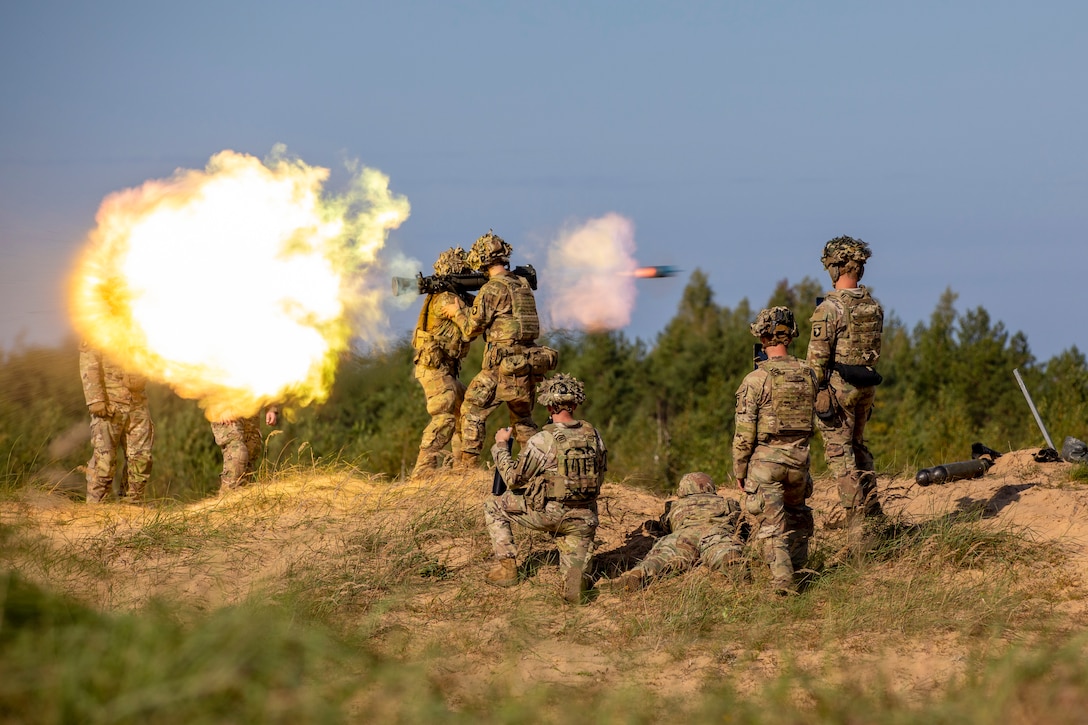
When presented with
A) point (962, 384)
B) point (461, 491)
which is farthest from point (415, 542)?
point (962, 384)

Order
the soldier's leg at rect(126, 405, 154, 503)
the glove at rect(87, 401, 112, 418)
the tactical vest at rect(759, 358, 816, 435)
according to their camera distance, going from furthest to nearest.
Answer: the soldier's leg at rect(126, 405, 154, 503) → the glove at rect(87, 401, 112, 418) → the tactical vest at rect(759, 358, 816, 435)

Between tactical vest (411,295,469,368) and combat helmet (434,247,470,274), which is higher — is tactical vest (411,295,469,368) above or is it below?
below

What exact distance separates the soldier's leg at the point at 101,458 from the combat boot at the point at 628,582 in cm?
606

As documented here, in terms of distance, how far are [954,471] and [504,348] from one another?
5.32 m

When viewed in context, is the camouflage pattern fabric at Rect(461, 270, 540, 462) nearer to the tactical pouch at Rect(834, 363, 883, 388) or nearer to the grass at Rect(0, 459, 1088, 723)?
the grass at Rect(0, 459, 1088, 723)

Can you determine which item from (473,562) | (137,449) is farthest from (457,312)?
(137,449)

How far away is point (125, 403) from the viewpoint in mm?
12539

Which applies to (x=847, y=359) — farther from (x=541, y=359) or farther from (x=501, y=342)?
(x=501, y=342)

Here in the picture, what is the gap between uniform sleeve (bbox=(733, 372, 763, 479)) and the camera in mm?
9203

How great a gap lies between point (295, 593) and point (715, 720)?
12.0 ft

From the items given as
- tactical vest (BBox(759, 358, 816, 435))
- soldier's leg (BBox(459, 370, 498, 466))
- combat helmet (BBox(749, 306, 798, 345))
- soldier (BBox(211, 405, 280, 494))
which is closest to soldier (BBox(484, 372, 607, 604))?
tactical vest (BBox(759, 358, 816, 435))

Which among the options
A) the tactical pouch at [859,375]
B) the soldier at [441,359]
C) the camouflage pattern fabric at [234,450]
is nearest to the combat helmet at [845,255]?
the tactical pouch at [859,375]

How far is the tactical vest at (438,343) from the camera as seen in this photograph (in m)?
13.2

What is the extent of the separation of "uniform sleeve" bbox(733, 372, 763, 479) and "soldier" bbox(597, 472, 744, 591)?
0.64 m
